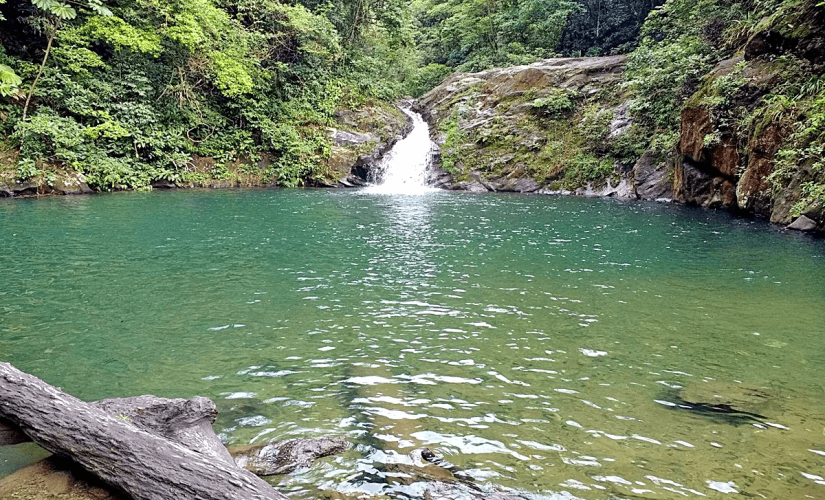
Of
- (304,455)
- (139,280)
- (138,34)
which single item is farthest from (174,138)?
(304,455)

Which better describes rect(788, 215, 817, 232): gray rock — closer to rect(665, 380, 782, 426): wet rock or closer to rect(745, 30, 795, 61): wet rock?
rect(745, 30, 795, 61): wet rock

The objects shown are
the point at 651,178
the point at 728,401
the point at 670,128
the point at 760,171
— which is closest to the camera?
the point at 728,401

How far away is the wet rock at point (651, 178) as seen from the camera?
2036cm

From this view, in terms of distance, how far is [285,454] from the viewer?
352 cm

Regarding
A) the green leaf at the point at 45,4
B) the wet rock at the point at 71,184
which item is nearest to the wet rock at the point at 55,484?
the green leaf at the point at 45,4

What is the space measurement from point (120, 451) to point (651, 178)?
865 inches

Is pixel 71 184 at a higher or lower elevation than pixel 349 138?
lower

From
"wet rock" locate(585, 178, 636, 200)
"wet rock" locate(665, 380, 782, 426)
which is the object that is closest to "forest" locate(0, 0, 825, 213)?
"wet rock" locate(585, 178, 636, 200)

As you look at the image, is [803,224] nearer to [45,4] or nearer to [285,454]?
[285,454]

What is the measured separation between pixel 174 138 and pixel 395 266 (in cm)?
1861

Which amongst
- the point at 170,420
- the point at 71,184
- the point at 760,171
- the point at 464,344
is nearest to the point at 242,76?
the point at 71,184

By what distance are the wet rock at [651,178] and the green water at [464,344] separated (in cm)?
904

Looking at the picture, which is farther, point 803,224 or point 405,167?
point 405,167

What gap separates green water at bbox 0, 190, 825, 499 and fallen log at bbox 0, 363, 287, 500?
45cm
